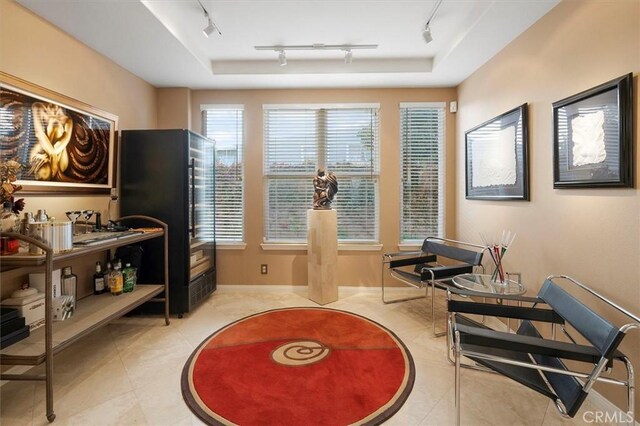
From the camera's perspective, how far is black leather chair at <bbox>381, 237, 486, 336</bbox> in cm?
282

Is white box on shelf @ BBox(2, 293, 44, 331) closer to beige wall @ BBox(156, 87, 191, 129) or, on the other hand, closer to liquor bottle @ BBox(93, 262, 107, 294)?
liquor bottle @ BBox(93, 262, 107, 294)

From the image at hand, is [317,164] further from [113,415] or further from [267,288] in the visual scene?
[113,415]

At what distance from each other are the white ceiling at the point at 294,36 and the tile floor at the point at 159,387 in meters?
2.79

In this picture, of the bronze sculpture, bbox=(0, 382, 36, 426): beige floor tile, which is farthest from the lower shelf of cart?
the bronze sculpture

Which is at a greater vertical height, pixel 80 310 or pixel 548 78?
pixel 548 78

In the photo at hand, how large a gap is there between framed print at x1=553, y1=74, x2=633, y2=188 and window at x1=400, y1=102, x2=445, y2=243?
171 cm

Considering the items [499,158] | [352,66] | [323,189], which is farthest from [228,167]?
[499,158]

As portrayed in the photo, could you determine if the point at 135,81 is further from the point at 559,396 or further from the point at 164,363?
the point at 559,396

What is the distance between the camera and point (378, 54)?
3.22 meters

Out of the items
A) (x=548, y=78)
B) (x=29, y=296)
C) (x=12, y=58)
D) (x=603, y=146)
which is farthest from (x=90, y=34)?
(x=603, y=146)

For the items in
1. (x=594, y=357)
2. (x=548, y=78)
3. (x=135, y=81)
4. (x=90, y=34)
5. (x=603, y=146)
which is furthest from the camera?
(x=135, y=81)

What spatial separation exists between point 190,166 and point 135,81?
52.5 inches

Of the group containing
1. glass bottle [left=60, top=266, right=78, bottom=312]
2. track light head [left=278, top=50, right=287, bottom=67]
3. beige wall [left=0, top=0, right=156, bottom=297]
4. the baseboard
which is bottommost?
the baseboard

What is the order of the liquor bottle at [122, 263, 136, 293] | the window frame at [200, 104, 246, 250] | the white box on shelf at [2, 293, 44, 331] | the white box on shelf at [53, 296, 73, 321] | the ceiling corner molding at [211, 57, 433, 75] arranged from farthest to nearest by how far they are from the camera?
the window frame at [200, 104, 246, 250] < the ceiling corner molding at [211, 57, 433, 75] < the liquor bottle at [122, 263, 136, 293] < the white box on shelf at [53, 296, 73, 321] < the white box on shelf at [2, 293, 44, 331]
